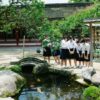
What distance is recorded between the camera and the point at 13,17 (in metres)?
27.4

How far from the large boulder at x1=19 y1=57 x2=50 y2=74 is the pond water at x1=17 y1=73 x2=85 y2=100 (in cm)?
37

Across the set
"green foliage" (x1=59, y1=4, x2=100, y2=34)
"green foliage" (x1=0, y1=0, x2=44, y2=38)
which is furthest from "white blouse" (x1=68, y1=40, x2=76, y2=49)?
"green foliage" (x1=59, y1=4, x2=100, y2=34)

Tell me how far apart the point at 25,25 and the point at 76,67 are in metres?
7.96

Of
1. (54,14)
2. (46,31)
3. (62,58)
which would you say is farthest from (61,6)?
(62,58)

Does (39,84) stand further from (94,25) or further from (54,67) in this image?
(94,25)

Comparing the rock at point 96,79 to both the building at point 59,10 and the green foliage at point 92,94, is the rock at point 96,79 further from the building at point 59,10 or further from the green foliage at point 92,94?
the building at point 59,10

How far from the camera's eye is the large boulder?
2203 cm

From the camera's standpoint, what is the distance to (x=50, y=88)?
722 inches

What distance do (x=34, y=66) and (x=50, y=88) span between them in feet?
14.4

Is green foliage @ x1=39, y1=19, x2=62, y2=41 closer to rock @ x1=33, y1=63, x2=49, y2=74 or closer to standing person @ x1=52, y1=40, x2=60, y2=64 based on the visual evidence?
standing person @ x1=52, y1=40, x2=60, y2=64

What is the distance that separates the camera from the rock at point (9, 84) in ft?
51.6

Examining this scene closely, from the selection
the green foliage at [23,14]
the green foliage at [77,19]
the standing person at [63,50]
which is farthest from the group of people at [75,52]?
the green foliage at [77,19]

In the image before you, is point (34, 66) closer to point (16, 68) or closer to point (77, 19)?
point (16, 68)

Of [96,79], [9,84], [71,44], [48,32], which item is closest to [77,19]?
[48,32]
